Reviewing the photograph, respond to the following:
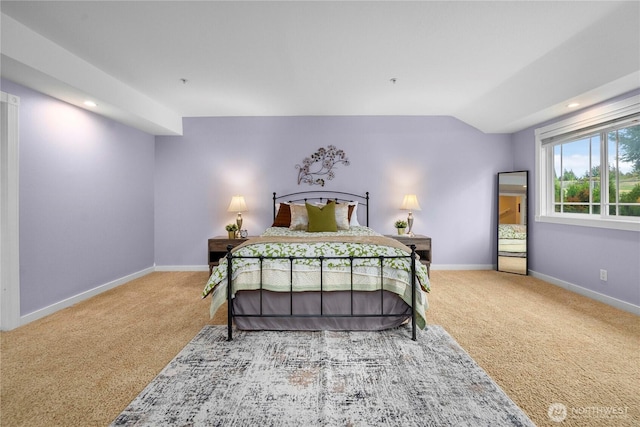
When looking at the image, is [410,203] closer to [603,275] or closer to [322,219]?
[322,219]

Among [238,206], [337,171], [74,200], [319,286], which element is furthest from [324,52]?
[74,200]

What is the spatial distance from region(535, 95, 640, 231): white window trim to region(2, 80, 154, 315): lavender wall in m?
5.64

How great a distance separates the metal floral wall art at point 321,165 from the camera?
4871mm

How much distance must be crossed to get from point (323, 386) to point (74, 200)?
10.8 ft

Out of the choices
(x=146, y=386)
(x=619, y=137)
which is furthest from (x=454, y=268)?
(x=146, y=386)

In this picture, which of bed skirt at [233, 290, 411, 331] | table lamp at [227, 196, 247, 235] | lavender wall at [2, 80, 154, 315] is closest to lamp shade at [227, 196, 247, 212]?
table lamp at [227, 196, 247, 235]

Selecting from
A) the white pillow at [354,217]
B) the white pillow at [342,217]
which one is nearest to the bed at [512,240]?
the white pillow at [354,217]

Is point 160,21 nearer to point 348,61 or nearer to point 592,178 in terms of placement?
point 348,61

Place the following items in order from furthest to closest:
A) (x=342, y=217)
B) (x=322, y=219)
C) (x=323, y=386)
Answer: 1. (x=342, y=217)
2. (x=322, y=219)
3. (x=323, y=386)

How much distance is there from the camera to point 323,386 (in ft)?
6.01

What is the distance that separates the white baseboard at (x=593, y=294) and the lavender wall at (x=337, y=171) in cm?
105

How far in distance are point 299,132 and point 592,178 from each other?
3822mm

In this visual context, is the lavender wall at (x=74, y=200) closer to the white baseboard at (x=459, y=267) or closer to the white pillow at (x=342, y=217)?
the white pillow at (x=342, y=217)

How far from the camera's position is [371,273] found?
256 centimetres
